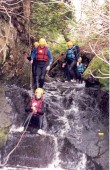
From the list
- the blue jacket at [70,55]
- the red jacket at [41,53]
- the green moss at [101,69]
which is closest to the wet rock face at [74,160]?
the green moss at [101,69]

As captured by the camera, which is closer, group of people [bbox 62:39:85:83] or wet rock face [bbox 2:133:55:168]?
wet rock face [bbox 2:133:55:168]

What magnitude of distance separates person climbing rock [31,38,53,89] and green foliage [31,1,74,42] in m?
2.13

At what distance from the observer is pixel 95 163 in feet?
26.1

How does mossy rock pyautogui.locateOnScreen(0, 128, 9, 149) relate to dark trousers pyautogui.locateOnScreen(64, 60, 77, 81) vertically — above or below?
below

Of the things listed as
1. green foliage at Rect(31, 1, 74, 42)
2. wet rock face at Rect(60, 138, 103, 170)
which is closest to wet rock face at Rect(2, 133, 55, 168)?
wet rock face at Rect(60, 138, 103, 170)

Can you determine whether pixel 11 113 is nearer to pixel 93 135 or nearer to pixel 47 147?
pixel 47 147

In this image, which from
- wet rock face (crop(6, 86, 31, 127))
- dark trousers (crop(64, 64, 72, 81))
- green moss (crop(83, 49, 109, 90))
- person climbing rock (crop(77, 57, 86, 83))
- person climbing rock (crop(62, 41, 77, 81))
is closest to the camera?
wet rock face (crop(6, 86, 31, 127))

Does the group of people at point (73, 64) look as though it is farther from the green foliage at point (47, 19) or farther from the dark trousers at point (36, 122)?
the dark trousers at point (36, 122)

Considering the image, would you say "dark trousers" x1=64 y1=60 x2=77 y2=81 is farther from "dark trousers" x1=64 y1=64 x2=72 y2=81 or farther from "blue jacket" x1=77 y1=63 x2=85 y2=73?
"blue jacket" x1=77 y1=63 x2=85 y2=73

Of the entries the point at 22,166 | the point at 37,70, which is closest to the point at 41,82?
the point at 37,70

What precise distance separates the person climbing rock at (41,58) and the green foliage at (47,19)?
2135 mm

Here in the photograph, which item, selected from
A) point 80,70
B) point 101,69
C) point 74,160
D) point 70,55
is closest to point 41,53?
point 101,69

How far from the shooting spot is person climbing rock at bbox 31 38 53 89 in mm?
10180

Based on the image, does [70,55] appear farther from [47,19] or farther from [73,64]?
[47,19]
